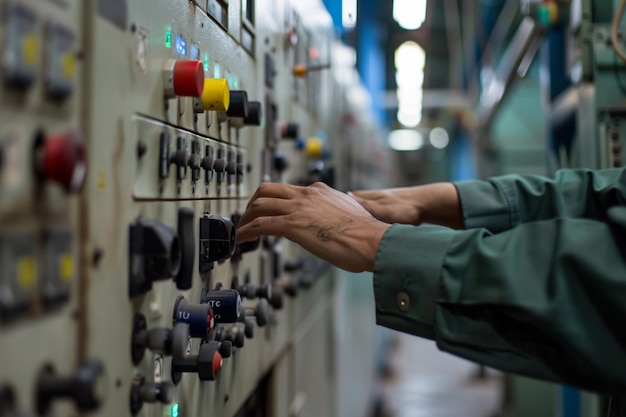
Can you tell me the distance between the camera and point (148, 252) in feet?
2.00

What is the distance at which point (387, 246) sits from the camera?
0.80 metres

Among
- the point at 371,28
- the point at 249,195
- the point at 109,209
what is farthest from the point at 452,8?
the point at 109,209

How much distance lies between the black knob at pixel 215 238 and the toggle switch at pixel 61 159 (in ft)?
1.23

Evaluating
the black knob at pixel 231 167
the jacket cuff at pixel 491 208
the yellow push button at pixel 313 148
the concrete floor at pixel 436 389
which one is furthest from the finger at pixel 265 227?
the concrete floor at pixel 436 389

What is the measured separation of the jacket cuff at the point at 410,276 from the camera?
0.76 m

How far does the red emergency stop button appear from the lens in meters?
0.69

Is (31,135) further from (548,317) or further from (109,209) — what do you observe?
(548,317)

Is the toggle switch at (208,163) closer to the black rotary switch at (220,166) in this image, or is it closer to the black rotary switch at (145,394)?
the black rotary switch at (220,166)

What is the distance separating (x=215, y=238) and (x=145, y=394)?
0.27m

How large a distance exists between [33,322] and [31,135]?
141 millimetres

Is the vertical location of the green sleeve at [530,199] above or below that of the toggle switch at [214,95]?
below

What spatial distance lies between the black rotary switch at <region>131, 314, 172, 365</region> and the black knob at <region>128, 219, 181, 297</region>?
41mm

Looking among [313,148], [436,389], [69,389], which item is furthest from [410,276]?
[436,389]

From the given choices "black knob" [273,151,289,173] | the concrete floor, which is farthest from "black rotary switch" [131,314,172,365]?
the concrete floor
